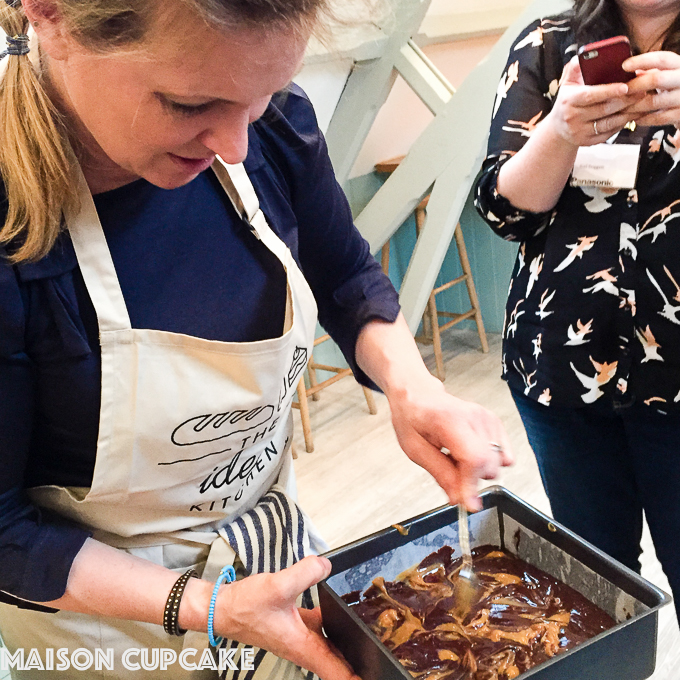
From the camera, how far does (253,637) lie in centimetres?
76

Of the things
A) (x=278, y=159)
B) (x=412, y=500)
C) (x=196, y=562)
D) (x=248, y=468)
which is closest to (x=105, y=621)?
(x=196, y=562)

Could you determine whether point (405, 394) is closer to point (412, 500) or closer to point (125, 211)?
point (125, 211)

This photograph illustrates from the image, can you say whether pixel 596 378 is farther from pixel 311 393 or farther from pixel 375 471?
pixel 311 393

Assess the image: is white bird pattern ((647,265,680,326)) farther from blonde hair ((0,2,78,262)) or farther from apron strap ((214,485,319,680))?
blonde hair ((0,2,78,262))

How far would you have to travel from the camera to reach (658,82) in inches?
37.2

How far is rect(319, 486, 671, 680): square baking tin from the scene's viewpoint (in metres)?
0.70

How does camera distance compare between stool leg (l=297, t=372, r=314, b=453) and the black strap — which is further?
stool leg (l=297, t=372, r=314, b=453)

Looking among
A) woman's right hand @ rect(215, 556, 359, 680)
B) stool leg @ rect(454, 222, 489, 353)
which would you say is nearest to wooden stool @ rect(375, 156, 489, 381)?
stool leg @ rect(454, 222, 489, 353)

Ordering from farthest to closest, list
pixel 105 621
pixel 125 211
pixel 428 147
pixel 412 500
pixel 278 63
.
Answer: pixel 428 147 < pixel 412 500 < pixel 105 621 < pixel 125 211 < pixel 278 63

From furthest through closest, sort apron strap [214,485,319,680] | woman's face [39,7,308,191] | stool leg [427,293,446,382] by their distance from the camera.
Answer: stool leg [427,293,446,382] → apron strap [214,485,319,680] → woman's face [39,7,308,191]

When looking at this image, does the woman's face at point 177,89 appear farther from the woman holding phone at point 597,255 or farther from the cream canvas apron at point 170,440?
the woman holding phone at point 597,255

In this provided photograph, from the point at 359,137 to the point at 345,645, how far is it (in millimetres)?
2366

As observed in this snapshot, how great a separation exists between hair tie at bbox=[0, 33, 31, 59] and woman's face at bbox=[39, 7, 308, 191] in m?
0.03

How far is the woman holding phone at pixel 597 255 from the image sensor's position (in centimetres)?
103
